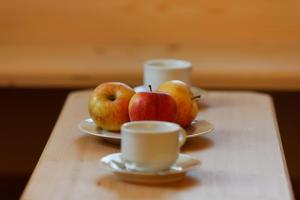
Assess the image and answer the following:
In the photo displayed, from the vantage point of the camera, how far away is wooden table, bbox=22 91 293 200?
1.25 metres

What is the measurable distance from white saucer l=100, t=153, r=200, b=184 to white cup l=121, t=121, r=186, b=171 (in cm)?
1

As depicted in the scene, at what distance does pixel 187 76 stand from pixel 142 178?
71 cm

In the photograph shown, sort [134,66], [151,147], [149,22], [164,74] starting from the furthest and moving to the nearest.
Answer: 1. [149,22]
2. [134,66]
3. [164,74]
4. [151,147]

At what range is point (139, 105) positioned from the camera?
1477 mm

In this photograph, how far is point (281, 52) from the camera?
289 centimetres

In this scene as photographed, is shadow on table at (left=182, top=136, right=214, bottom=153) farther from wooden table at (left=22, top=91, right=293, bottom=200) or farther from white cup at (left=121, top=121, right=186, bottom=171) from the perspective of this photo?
white cup at (left=121, top=121, right=186, bottom=171)

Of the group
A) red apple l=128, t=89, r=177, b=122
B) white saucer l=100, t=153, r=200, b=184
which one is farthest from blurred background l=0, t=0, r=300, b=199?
white saucer l=100, t=153, r=200, b=184

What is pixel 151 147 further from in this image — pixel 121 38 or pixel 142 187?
pixel 121 38

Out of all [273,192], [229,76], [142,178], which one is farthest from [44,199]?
[229,76]

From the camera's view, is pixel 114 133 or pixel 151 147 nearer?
pixel 151 147

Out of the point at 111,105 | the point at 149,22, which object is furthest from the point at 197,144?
the point at 149,22

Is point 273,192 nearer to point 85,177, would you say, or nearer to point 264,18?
point 85,177

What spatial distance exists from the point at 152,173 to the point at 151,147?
0.05m

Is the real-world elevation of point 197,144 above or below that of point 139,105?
below
